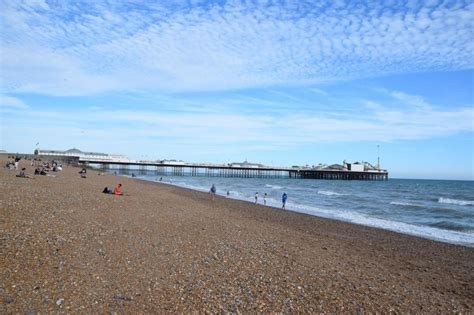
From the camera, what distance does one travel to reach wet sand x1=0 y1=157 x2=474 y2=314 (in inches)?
222

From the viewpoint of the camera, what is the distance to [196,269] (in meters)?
7.36

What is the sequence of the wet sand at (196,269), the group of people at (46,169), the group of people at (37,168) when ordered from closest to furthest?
the wet sand at (196,269) < the group of people at (37,168) < the group of people at (46,169)

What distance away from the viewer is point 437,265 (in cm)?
1055

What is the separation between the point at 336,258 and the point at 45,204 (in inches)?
361

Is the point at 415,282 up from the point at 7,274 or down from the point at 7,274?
down

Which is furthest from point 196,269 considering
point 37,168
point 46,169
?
point 46,169

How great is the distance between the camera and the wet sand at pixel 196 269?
18.5 feet

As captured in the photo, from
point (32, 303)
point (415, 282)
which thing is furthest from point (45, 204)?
point (415, 282)

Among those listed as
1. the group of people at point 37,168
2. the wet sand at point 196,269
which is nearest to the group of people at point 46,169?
the group of people at point 37,168

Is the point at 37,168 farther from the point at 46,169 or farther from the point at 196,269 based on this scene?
the point at 196,269

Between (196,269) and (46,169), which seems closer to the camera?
(196,269)

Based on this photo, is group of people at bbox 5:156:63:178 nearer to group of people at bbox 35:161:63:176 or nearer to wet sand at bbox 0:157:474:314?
group of people at bbox 35:161:63:176

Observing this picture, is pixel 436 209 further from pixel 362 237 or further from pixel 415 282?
pixel 415 282

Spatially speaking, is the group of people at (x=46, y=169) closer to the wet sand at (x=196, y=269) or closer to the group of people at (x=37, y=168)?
the group of people at (x=37, y=168)
